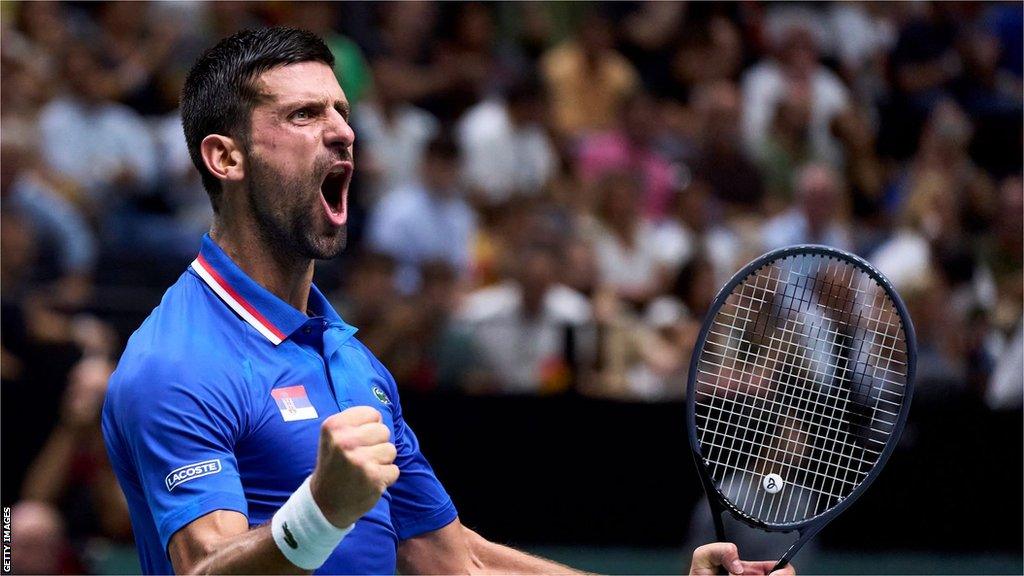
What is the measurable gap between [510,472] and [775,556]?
Result: 1.57 metres

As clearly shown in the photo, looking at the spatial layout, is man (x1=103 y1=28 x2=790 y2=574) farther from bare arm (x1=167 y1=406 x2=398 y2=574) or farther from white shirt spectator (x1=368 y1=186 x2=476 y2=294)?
white shirt spectator (x1=368 y1=186 x2=476 y2=294)

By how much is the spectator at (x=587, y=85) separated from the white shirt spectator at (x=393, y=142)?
3.64ft

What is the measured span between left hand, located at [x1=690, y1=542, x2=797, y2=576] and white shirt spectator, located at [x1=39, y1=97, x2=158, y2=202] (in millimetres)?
5517

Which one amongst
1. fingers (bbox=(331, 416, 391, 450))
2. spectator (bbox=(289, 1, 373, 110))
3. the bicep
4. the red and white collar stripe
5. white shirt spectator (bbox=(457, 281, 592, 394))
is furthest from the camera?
spectator (bbox=(289, 1, 373, 110))

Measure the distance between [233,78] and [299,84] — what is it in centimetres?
14

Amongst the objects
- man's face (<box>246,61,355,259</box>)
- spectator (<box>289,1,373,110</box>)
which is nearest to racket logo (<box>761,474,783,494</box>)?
man's face (<box>246,61,355,259</box>)

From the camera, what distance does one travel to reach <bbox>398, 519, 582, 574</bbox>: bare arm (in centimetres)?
338

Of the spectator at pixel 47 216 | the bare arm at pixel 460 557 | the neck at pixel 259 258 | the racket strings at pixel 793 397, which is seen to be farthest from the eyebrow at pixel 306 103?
the spectator at pixel 47 216

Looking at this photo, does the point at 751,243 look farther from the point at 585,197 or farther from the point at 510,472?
the point at 510,472

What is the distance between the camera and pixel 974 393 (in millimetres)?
7570

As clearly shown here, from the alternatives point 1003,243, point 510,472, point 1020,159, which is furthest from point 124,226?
point 1020,159

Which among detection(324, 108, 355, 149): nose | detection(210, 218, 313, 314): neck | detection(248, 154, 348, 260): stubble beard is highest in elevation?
detection(324, 108, 355, 149): nose

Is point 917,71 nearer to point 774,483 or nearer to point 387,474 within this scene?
point 774,483

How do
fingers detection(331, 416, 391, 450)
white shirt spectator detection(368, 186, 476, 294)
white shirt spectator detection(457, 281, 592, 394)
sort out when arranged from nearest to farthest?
1. fingers detection(331, 416, 391, 450)
2. white shirt spectator detection(457, 281, 592, 394)
3. white shirt spectator detection(368, 186, 476, 294)
